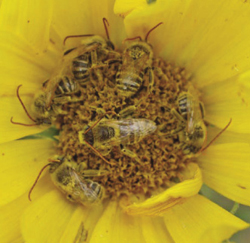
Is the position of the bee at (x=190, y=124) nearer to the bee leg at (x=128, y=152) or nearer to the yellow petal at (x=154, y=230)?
the bee leg at (x=128, y=152)

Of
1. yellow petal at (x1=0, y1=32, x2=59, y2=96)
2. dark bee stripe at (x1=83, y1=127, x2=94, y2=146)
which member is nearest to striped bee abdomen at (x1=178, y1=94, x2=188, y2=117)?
dark bee stripe at (x1=83, y1=127, x2=94, y2=146)

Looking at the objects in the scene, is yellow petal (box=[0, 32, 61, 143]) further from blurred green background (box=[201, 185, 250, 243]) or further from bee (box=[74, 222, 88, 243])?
blurred green background (box=[201, 185, 250, 243])

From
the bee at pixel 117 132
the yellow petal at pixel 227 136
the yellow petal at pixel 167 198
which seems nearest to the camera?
the yellow petal at pixel 167 198

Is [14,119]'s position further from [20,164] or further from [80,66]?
[80,66]

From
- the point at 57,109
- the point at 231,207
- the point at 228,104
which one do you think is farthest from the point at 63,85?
the point at 231,207

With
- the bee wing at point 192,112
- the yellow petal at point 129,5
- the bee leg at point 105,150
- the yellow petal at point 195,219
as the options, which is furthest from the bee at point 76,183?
the yellow petal at point 129,5

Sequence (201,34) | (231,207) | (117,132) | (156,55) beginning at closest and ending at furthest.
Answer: (117,132) → (201,34) → (156,55) → (231,207)

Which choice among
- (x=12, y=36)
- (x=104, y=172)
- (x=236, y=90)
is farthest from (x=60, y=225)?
(x=236, y=90)
